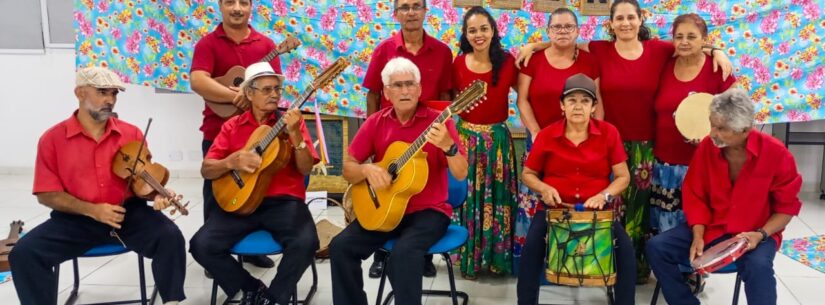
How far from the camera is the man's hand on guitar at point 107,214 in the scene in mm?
2848

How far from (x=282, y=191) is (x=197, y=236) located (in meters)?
0.42

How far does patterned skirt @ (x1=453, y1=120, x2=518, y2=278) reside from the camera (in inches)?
133

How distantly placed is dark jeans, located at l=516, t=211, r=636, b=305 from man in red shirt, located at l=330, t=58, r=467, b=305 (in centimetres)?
38

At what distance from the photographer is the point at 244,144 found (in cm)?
307

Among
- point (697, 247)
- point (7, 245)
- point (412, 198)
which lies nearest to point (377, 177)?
point (412, 198)

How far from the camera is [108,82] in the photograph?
9.62 feet

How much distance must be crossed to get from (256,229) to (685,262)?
1.85 metres

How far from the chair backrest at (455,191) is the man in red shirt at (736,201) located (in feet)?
2.74

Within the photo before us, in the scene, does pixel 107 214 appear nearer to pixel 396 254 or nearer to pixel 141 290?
pixel 141 290

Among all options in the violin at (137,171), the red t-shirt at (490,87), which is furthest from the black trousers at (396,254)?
the violin at (137,171)

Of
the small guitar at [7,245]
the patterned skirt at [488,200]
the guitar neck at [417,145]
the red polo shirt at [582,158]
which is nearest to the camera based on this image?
the guitar neck at [417,145]

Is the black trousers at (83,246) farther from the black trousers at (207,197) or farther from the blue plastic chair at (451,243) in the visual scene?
A: the blue plastic chair at (451,243)

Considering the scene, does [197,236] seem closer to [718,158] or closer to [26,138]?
[718,158]

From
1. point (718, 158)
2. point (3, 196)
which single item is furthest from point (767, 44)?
point (3, 196)
